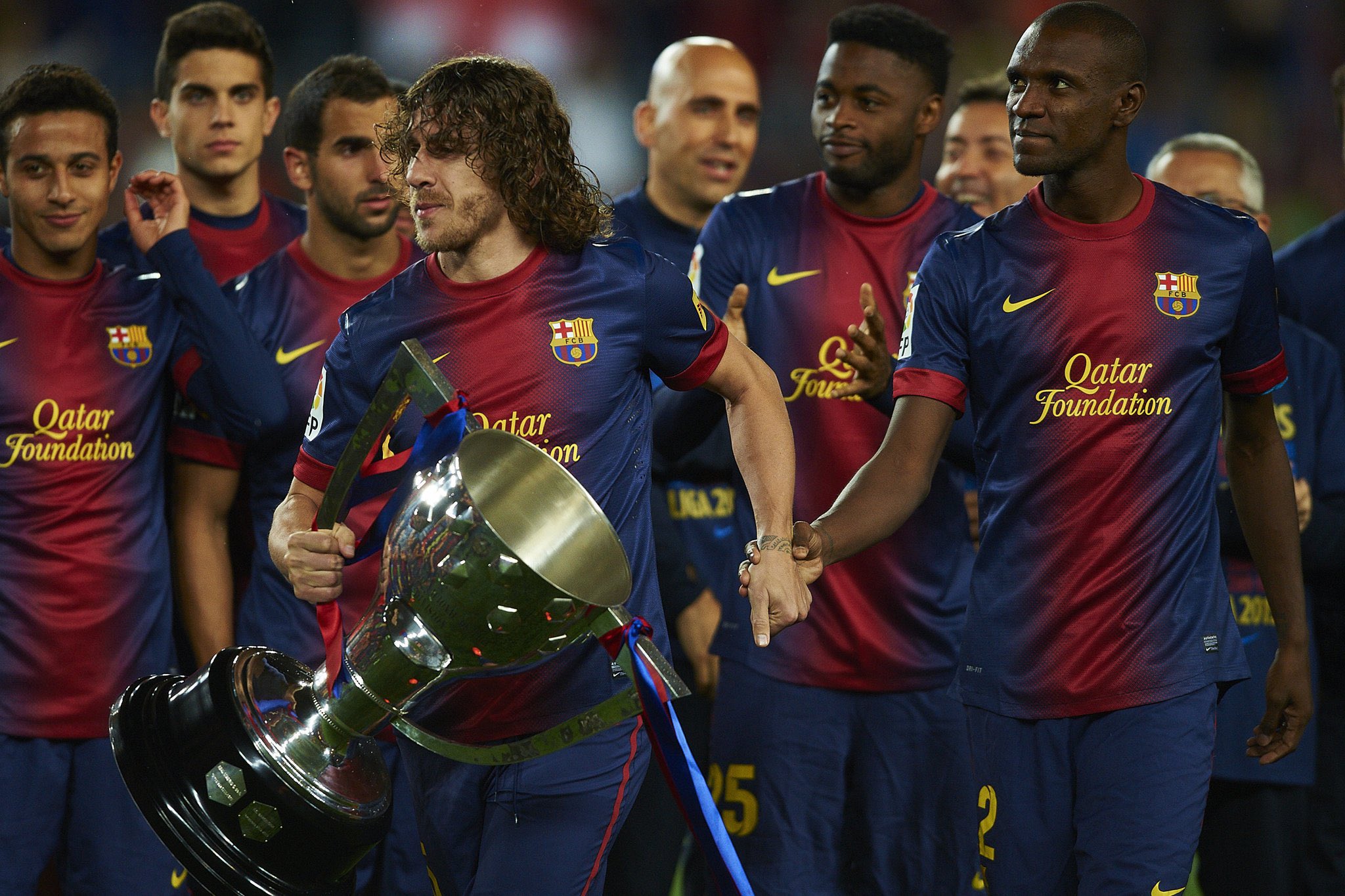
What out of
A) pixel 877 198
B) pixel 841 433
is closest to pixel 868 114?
pixel 877 198

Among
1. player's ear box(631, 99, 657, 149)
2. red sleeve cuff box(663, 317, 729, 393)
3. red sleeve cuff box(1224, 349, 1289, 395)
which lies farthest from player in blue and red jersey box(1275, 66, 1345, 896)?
red sleeve cuff box(663, 317, 729, 393)

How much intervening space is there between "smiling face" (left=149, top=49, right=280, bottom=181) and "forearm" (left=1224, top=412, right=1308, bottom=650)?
302 centimetres

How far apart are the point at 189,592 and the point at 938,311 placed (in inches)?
83.2

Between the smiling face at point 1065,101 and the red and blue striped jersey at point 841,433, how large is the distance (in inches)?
35.8

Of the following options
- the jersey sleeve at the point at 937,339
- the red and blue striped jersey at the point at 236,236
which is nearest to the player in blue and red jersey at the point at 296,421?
the red and blue striped jersey at the point at 236,236

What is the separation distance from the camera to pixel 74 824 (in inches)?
149

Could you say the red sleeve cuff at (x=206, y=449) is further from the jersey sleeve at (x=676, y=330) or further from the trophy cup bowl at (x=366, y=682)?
the trophy cup bowl at (x=366, y=682)

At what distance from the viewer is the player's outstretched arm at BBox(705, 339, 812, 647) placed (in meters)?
2.76

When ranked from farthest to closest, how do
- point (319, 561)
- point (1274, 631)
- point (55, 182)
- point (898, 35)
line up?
point (1274, 631) → point (898, 35) → point (55, 182) → point (319, 561)

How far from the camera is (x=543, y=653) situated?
8.13 feet

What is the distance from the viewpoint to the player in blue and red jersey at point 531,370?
9.59 feet

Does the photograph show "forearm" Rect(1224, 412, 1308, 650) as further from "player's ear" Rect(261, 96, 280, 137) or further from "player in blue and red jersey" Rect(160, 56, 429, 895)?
"player's ear" Rect(261, 96, 280, 137)

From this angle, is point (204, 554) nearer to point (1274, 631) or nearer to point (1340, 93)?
point (1274, 631)

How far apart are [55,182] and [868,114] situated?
2137 millimetres
